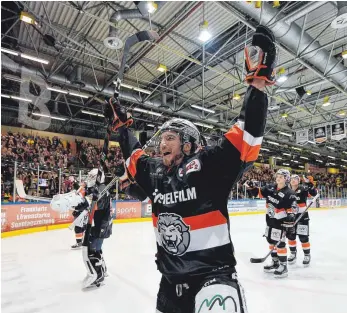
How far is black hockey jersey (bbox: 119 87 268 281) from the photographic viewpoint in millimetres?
1220

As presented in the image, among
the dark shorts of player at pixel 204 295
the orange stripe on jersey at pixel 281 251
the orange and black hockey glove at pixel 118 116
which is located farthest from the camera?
the orange stripe on jersey at pixel 281 251

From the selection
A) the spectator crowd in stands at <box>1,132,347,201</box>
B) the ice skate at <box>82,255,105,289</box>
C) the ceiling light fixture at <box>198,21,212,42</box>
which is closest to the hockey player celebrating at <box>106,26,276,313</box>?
the spectator crowd in stands at <box>1,132,347,201</box>

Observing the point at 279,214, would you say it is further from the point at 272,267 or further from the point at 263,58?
the point at 263,58

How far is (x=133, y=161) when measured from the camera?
1.65 metres

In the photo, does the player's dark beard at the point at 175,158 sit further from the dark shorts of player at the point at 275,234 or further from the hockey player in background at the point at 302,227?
the hockey player in background at the point at 302,227

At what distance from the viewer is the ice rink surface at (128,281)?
2918mm

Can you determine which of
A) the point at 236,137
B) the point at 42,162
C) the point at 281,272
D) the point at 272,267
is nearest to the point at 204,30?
the point at 272,267

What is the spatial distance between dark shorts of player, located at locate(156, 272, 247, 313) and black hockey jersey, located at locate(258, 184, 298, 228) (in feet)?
10.9

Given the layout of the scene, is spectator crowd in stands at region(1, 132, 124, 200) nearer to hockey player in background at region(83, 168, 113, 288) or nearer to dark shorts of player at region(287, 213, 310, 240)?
hockey player in background at region(83, 168, 113, 288)

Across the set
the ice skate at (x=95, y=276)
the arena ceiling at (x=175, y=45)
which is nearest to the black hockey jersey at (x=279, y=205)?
the ice skate at (x=95, y=276)

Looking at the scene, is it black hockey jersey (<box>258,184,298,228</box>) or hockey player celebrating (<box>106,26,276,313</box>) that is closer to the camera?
hockey player celebrating (<box>106,26,276,313</box>)

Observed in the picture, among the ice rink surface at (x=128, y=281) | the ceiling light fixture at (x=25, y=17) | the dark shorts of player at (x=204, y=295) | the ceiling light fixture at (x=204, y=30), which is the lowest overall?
the ice rink surface at (x=128, y=281)

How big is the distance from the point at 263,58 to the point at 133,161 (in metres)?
0.86

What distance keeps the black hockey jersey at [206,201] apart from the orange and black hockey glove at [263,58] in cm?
7
